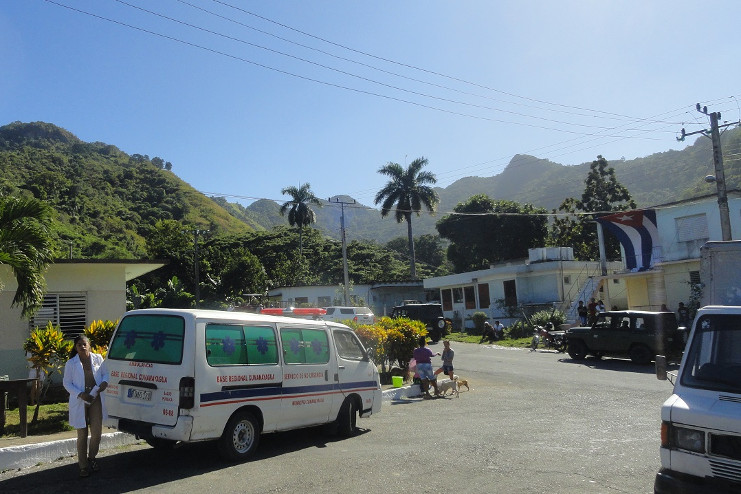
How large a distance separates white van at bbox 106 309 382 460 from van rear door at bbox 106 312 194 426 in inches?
0.5

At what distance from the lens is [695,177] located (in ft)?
320

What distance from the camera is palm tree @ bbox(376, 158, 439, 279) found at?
5541cm

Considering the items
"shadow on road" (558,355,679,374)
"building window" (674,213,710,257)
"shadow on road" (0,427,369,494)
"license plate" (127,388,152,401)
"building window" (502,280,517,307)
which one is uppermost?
"building window" (674,213,710,257)

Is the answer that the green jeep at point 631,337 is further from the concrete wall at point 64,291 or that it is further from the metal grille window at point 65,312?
the metal grille window at point 65,312

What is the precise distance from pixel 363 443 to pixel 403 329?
838 centimetres

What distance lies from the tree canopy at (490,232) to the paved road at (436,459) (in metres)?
46.4

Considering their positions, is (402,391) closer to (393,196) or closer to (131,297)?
(131,297)

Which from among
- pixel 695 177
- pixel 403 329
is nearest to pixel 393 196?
pixel 403 329

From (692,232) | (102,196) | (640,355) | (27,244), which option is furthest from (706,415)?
(102,196)

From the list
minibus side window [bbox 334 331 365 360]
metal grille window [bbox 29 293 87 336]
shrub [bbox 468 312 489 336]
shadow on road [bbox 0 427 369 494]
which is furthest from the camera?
shrub [bbox 468 312 489 336]

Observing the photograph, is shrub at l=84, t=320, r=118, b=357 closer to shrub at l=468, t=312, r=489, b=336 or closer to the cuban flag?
the cuban flag

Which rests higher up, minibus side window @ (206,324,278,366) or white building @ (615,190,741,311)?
white building @ (615,190,741,311)

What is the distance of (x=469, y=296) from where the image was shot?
44562 millimetres

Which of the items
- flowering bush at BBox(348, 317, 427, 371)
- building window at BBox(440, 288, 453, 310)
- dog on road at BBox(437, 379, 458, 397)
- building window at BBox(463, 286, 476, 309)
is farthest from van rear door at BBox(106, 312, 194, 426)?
building window at BBox(440, 288, 453, 310)
